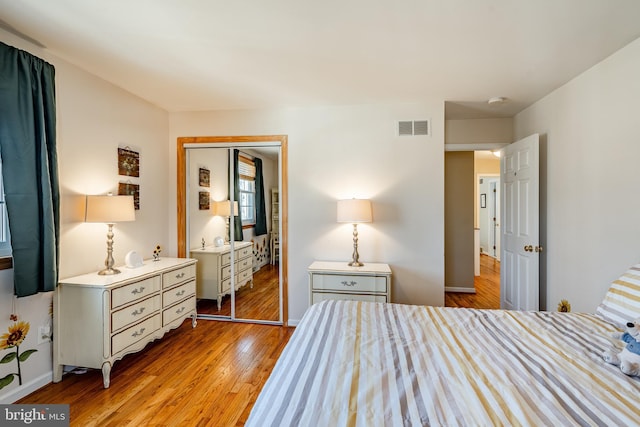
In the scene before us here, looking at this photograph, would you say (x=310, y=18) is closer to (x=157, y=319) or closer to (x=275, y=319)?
(x=157, y=319)

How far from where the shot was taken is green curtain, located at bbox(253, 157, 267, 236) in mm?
3307

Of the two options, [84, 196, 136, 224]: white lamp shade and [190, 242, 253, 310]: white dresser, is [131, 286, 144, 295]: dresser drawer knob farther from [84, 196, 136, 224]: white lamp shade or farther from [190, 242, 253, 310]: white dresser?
[190, 242, 253, 310]: white dresser

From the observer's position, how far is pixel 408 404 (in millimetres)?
896

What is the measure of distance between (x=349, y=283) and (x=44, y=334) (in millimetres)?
2384

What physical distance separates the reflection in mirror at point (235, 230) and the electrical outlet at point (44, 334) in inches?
53.9

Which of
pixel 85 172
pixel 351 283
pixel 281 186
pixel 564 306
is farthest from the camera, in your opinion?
pixel 281 186

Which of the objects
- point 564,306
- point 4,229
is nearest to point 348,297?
point 564,306

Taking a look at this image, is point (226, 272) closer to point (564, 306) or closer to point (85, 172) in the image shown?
point (85, 172)

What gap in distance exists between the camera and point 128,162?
2.77 metres

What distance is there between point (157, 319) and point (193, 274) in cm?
59

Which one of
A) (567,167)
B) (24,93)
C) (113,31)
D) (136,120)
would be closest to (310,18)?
(113,31)

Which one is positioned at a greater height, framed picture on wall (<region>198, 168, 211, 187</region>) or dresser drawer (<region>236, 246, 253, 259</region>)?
framed picture on wall (<region>198, 168, 211, 187</region>)

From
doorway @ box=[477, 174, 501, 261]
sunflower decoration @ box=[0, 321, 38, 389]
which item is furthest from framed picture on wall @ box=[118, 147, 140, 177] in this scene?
doorway @ box=[477, 174, 501, 261]

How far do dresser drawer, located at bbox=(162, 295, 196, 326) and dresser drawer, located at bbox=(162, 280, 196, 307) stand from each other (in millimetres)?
56
